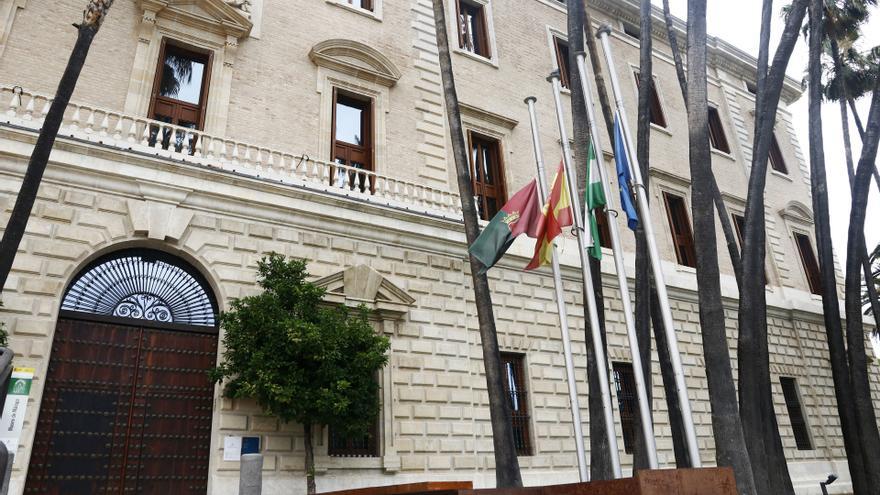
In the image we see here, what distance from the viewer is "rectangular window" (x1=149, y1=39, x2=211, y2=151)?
36.7ft

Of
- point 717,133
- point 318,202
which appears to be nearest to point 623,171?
point 318,202

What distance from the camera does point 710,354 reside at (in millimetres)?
7582

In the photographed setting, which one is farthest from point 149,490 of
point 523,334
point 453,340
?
point 523,334

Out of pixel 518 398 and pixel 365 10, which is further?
pixel 365 10

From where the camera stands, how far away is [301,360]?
8.88 meters

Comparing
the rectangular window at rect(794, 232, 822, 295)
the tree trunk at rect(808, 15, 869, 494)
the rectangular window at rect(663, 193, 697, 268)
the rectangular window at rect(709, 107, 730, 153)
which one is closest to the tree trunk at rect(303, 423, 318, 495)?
the tree trunk at rect(808, 15, 869, 494)

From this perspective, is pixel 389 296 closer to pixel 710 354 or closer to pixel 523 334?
pixel 523 334

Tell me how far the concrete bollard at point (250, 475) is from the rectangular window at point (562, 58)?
13.5m

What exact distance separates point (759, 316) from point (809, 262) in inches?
564

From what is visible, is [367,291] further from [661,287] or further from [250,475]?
[661,287]

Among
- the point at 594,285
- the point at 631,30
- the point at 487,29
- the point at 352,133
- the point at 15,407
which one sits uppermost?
the point at 631,30

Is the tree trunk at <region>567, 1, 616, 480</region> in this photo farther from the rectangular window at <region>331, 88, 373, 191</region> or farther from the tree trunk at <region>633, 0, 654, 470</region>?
the rectangular window at <region>331, 88, 373, 191</region>

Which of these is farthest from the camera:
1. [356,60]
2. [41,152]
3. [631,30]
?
[631,30]

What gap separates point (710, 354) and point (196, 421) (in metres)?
7.37
